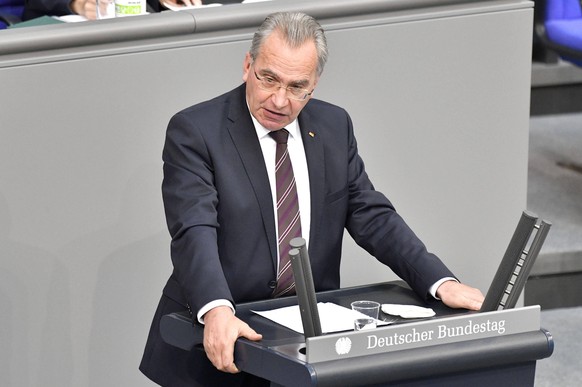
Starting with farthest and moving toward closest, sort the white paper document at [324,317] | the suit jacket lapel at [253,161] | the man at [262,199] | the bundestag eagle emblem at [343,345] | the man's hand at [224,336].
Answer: the suit jacket lapel at [253,161], the man at [262,199], the white paper document at [324,317], the man's hand at [224,336], the bundestag eagle emblem at [343,345]

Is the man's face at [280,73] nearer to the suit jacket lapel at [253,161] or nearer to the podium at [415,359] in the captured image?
the suit jacket lapel at [253,161]

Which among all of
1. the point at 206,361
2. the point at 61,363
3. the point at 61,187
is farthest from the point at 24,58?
the point at 206,361

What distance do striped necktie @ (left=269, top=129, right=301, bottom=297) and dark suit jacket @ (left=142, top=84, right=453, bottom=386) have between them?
0.08ft

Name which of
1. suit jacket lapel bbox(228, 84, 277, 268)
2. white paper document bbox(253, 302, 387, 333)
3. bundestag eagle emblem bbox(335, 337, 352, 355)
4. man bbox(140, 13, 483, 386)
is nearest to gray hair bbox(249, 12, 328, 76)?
man bbox(140, 13, 483, 386)

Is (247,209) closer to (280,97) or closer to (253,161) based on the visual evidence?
(253,161)

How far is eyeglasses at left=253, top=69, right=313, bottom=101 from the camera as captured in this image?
266cm

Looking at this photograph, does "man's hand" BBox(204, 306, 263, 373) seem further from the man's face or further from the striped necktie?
the man's face

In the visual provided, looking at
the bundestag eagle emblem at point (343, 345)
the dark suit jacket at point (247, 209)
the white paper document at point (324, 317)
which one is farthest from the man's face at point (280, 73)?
the bundestag eagle emblem at point (343, 345)

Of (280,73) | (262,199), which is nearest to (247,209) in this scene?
(262,199)

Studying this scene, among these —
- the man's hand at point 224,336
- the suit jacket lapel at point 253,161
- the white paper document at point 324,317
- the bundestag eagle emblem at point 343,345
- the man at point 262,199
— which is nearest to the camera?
the bundestag eagle emblem at point 343,345

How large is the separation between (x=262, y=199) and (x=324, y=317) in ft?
1.12

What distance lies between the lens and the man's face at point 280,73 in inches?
104

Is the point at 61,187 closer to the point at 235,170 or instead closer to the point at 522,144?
the point at 235,170

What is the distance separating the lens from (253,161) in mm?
2775
